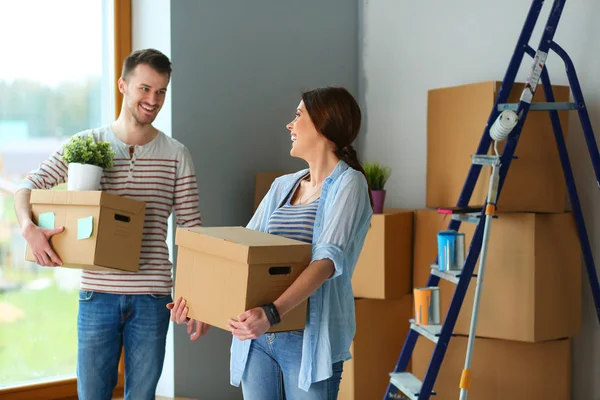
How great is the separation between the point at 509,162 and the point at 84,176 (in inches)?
55.5

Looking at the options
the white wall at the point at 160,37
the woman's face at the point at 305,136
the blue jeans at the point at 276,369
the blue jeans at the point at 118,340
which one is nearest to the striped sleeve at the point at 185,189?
the blue jeans at the point at 118,340

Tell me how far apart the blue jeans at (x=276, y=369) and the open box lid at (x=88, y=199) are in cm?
58

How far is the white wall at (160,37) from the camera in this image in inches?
121

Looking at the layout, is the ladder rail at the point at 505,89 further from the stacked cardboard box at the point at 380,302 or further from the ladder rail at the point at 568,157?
the stacked cardboard box at the point at 380,302

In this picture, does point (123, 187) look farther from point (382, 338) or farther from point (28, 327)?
point (382, 338)

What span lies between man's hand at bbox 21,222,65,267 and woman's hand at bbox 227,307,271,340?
0.70m

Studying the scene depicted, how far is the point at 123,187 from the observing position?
7.18ft

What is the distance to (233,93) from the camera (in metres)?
3.30

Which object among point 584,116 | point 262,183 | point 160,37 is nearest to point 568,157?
point 584,116

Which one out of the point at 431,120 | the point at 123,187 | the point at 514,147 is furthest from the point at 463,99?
the point at 123,187

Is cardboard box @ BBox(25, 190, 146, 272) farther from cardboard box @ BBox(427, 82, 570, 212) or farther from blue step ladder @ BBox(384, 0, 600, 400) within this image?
cardboard box @ BBox(427, 82, 570, 212)

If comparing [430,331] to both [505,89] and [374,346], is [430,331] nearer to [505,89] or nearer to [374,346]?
[374,346]

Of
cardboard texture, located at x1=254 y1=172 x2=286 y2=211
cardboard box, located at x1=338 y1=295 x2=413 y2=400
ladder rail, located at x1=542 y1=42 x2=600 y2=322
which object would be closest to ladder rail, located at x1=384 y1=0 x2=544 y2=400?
ladder rail, located at x1=542 y1=42 x2=600 y2=322

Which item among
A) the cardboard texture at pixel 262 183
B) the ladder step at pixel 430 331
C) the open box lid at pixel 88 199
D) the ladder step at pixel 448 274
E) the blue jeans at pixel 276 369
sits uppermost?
the cardboard texture at pixel 262 183
